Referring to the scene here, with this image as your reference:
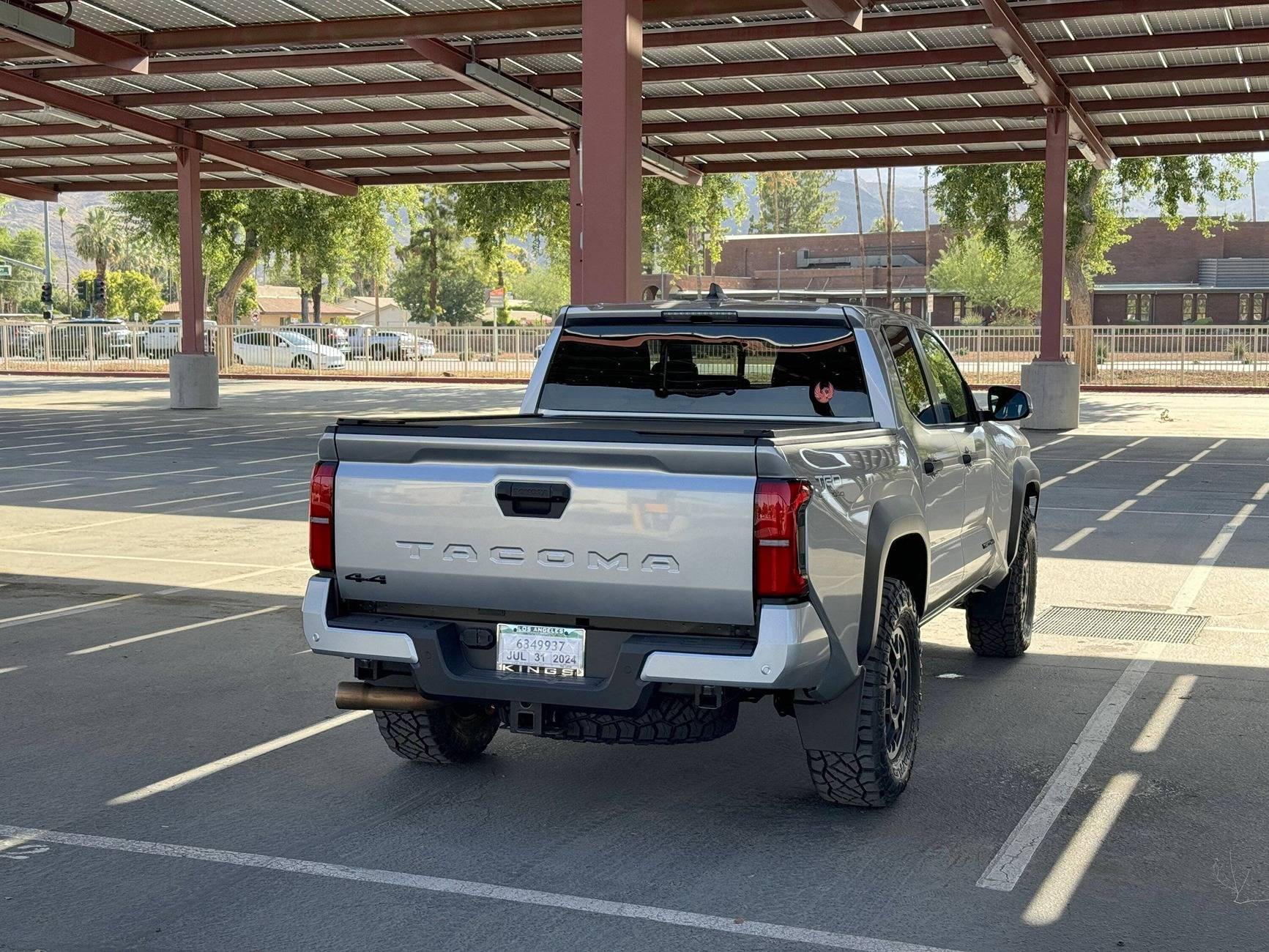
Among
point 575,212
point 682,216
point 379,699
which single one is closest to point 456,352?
point 682,216

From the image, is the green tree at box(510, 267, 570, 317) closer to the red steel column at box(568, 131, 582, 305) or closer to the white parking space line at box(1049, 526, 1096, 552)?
the red steel column at box(568, 131, 582, 305)

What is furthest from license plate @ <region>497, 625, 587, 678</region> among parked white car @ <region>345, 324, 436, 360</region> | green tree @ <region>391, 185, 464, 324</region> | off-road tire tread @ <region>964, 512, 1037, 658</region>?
green tree @ <region>391, 185, 464, 324</region>

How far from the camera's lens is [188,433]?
26922 millimetres

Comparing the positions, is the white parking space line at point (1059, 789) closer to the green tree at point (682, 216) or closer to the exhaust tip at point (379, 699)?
the exhaust tip at point (379, 699)

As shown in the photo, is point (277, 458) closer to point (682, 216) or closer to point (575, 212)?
point (575, 212)

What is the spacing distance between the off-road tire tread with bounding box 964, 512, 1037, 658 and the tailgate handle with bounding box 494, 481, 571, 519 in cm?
387

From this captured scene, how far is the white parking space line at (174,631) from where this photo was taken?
29.4 ft

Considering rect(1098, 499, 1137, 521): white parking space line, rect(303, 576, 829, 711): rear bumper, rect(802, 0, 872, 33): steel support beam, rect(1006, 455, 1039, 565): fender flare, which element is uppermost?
rect(802, 0, 872, 33): steel support beam

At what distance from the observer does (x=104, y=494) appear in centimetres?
1730

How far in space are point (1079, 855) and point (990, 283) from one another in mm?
81882

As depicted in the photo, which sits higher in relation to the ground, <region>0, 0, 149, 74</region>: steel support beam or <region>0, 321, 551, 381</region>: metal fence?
<region>0, 0, 149, 74</region>: steel support beam

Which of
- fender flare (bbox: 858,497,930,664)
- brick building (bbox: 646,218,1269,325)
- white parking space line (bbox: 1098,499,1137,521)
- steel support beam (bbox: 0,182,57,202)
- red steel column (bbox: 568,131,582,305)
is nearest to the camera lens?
fender flare (bbox: 858,497,930,664)

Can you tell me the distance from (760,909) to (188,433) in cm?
2367

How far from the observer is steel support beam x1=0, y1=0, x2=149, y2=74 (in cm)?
1878
